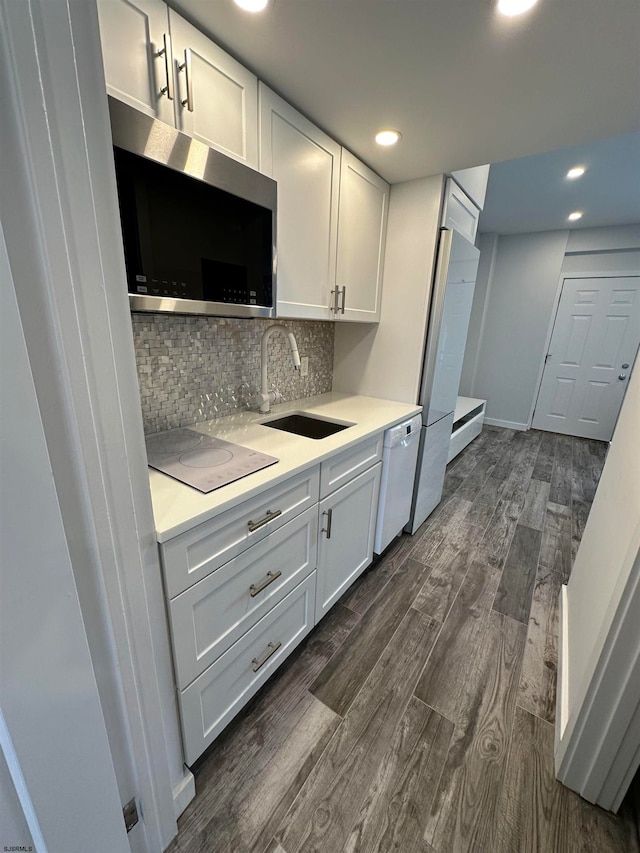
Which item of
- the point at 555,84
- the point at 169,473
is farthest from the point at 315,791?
the point at 555,84

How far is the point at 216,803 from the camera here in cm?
102

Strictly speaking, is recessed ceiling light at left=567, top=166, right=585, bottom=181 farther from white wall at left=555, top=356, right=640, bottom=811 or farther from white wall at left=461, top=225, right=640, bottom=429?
white wall at left=555, top=356, right=640, bottom=811

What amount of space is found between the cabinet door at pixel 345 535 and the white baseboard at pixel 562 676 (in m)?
0.91

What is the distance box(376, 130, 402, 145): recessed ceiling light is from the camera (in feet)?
4.68

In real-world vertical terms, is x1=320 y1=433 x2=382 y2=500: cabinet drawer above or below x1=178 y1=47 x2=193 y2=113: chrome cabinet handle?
below

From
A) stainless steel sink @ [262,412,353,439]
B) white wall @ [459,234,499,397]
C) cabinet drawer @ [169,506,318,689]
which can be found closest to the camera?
cabinet drawer @ [169,506,318,689]

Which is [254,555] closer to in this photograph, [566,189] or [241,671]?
[241,671]

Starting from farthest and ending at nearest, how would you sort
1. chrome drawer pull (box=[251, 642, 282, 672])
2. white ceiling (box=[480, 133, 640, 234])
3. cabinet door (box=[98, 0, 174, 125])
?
white ceiling (box=[480, 133, 640, 234])
chrome drawer pull (box=[251, 642, 282, 672])
cabinet door (box=[98, 0, 174, 125])

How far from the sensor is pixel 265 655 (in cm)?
122

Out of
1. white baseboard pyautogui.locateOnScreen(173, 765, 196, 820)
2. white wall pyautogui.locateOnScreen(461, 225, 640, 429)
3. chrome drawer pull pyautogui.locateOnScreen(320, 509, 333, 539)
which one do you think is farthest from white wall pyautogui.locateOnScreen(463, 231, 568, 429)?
white baseboard pyautogui.locateOnScreen(173, 765, 196, 820)

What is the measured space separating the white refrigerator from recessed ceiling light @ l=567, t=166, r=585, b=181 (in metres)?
1.31

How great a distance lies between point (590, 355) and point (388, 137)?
4.27 metres

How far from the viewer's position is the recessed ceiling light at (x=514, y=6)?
0.84 meters

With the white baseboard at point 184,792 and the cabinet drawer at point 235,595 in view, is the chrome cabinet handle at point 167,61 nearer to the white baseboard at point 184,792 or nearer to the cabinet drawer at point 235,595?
the cabinet drawer at point 235,595
